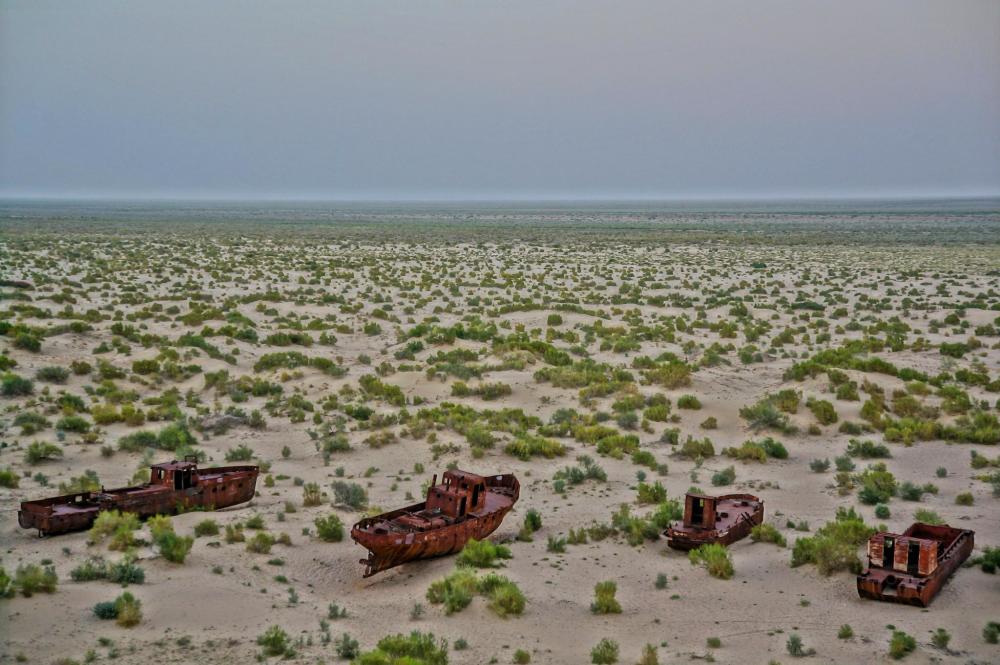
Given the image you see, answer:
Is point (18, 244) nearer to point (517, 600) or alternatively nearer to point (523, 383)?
point (523, 383)

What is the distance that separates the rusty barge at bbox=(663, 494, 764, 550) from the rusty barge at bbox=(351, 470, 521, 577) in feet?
9.94

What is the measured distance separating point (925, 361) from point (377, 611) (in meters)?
22.7

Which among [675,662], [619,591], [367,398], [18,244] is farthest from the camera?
[18,244]

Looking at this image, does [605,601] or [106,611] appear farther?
[605,601]

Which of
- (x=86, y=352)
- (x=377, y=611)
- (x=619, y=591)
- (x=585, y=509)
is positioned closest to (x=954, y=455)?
(x=585, y=509)

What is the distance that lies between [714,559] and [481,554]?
362 cm

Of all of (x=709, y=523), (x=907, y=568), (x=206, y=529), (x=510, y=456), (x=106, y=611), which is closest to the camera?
(x=106, y=611)

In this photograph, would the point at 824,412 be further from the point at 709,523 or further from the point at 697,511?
the point at 709,523

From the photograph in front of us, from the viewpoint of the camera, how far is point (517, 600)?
12203 millimetres

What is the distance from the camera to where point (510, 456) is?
66.8ft

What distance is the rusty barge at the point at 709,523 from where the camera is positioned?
47.1 ft

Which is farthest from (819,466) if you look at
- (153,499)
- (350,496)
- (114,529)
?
(114,529)

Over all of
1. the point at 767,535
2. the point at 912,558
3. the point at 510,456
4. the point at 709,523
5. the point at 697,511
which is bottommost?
the point at 510,456

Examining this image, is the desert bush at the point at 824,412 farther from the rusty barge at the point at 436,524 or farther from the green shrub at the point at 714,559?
the rusty barge at the point at 436,524
